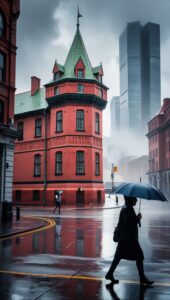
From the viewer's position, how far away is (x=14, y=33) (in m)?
24.5

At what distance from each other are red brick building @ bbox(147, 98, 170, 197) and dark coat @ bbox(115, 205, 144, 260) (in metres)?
71.7

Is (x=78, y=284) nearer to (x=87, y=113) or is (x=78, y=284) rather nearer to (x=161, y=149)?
(x=87, y=113)

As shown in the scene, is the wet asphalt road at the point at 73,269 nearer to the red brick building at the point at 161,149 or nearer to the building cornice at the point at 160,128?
the building cornice at the point at 160,128

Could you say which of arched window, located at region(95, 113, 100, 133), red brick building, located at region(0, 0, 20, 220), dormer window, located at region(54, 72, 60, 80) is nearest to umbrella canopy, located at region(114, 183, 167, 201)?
red brick building, located at region(0, 0, 20, 220)

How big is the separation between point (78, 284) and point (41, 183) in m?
36.3

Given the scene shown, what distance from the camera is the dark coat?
22.3 feet

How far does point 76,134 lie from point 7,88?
17520 mm

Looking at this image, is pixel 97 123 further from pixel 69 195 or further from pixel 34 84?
pixel 34 84

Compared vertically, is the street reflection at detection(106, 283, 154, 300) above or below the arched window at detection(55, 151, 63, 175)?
below

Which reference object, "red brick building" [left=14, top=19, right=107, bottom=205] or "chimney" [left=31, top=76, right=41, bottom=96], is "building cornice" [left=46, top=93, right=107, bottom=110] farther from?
"chimney" [left=31, top=76, right=41, bottom=96]

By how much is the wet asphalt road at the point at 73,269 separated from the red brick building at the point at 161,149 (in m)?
67.2

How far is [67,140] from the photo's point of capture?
4050cm

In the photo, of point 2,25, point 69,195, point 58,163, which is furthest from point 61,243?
point 58,163

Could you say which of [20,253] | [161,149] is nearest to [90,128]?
[20,253]
